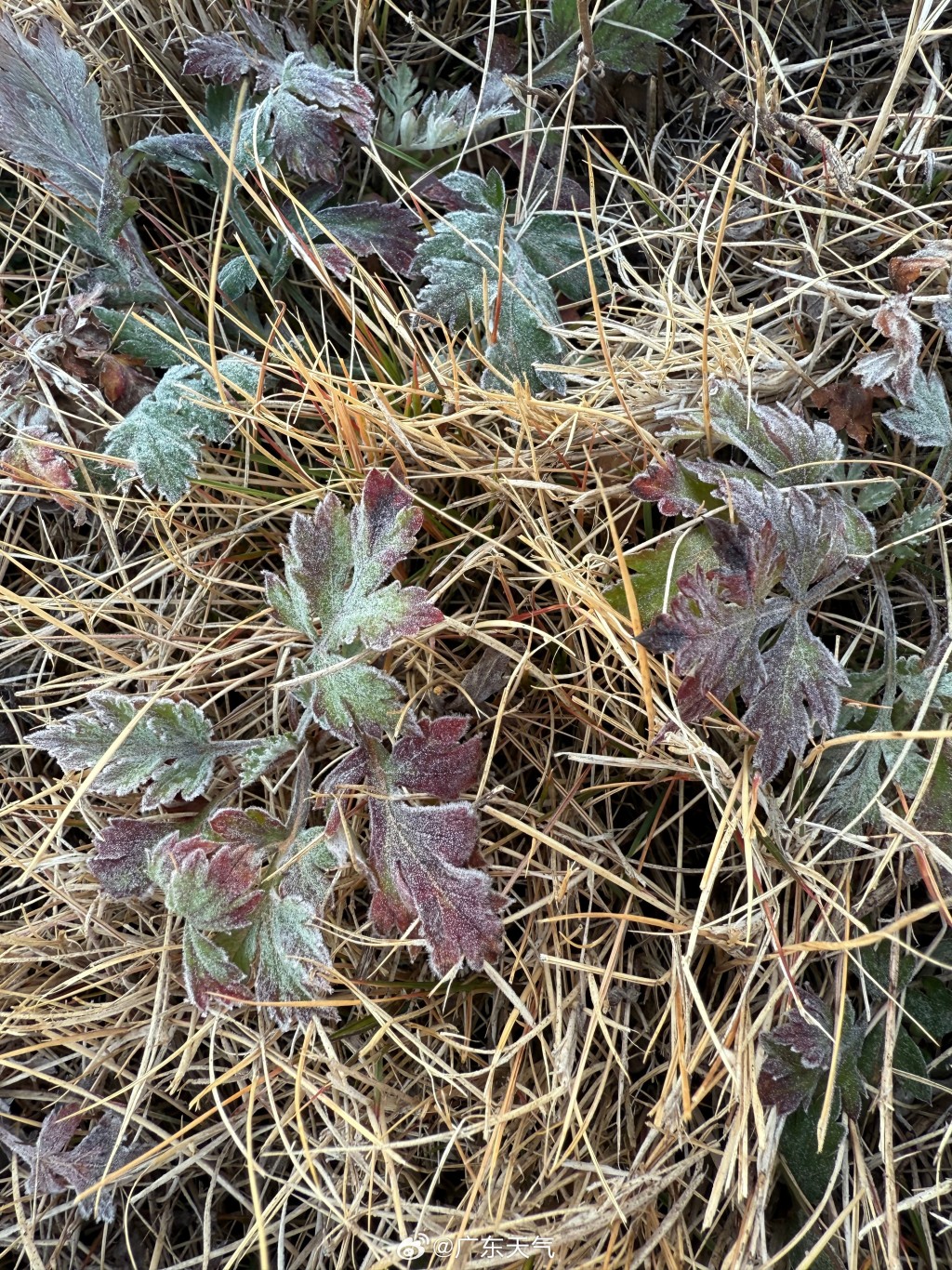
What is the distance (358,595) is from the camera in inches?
45.2

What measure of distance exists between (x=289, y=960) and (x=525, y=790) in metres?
0.37

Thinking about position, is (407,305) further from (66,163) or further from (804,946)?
(804,946)

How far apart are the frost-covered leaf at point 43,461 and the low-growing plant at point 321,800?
329 mm

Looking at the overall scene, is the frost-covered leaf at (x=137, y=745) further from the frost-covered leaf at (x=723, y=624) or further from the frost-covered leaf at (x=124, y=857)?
the frost-covered leaf at (x=723, y=624)

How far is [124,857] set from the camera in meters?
1.20

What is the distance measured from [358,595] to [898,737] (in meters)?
0.63

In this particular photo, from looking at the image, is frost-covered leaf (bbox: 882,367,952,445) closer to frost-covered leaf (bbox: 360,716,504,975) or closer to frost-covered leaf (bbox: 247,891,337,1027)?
frost-covered leaf (bbox: 360,716,504,975)

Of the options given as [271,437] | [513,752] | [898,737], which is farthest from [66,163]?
[898,737]

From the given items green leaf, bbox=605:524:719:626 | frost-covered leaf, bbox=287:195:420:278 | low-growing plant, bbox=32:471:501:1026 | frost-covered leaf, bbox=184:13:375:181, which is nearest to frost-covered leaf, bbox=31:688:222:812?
low-growing plant, bbox=32:471:501:1026

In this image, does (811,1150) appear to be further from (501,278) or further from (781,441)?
(501,278)

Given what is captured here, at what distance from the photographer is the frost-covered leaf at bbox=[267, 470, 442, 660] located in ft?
3.64

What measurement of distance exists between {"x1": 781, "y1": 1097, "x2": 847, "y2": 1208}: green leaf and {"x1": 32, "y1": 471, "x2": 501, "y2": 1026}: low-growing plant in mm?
427

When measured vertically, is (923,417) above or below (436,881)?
above

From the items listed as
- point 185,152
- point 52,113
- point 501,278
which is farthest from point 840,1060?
point 52,113
